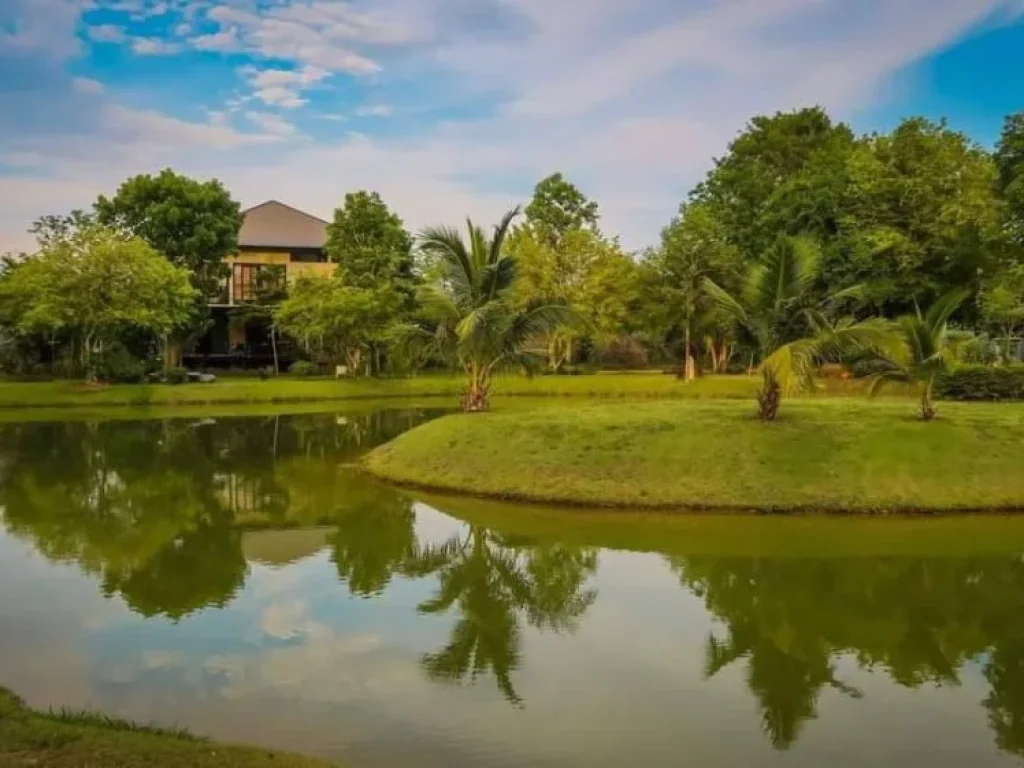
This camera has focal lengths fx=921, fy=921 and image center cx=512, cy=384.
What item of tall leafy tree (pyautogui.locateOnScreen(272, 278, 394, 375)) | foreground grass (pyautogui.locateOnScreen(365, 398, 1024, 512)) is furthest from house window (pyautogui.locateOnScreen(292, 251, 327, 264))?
foreground grass (pyautogui.locateOnScreen(365, 398, 1024, 512))

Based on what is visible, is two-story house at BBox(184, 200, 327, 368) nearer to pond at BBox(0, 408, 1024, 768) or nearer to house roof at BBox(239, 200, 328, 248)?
house roof at BBox(239, 200, 328, 248)

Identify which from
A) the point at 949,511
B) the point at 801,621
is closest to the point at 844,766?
the point at 801,621

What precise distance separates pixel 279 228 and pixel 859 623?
5167 cm

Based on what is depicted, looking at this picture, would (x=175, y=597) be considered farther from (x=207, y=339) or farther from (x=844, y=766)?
(x=207, y=339)

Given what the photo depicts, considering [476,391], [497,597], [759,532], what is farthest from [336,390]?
[497,597]

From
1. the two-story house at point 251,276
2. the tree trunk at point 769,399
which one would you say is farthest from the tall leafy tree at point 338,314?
the tree trunk at point 769,399

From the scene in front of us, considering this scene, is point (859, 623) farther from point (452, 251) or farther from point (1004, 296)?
point (1004, 296)

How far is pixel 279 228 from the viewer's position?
56031mm

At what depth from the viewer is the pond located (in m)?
6.40

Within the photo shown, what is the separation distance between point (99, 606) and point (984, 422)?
14.3 metres

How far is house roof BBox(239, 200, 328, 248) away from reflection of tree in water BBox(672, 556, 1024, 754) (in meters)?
45.0

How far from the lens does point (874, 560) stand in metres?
11.2

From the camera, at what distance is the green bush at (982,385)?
25734 mm

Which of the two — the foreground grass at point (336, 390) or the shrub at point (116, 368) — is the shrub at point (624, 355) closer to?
the foreground grass at point (336, 390)
